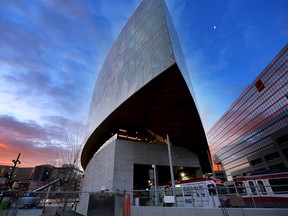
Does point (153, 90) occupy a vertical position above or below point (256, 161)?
below

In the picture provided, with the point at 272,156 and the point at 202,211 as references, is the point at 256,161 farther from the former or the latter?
the point at 202,211

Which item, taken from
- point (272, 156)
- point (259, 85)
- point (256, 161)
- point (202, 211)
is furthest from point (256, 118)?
point (202, 211)

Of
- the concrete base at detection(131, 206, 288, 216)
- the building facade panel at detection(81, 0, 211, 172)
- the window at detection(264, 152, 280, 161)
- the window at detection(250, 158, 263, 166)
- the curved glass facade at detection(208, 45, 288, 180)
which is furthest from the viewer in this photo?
the window at detection(250, 158, 263, 166)

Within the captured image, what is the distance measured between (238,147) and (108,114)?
255 ft

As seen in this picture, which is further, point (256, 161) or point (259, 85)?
point (259, 85)

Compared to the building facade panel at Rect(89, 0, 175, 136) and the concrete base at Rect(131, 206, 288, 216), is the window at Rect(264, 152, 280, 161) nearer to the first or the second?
the concrete base at Rect(131, 206, 288, 216)

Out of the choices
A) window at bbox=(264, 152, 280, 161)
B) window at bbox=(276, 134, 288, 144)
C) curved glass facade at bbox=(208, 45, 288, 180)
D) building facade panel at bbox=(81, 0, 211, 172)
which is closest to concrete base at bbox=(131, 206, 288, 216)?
building facade panel at bbox=(81, 0, 211, 172)

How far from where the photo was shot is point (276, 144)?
1953 inches

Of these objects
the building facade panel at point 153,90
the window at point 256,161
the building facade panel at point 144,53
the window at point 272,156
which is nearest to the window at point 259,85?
the window at point 272,156

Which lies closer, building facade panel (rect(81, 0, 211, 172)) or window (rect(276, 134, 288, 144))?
building facade panel (rect(81, 0, 211, 172))

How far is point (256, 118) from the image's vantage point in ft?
206

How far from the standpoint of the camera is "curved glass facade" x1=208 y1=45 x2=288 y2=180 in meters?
51.1

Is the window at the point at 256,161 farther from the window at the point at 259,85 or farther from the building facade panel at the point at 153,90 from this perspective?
the building facade panel at the point at 153,90

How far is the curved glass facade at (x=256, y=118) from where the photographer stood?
51.1 m
